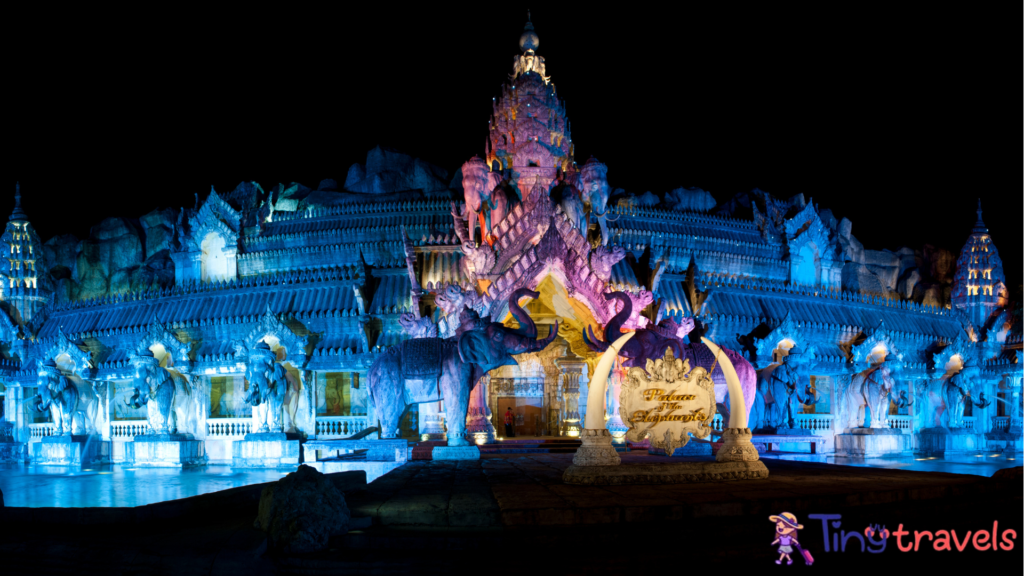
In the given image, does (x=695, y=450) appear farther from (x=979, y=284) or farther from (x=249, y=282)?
(x=979, y=284)

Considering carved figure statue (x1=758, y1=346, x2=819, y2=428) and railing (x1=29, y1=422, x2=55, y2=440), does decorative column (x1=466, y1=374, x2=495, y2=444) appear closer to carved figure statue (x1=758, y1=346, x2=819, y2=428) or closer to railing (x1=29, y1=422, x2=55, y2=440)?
carved figure statue (x1=758, y1=346, x2=819, y2=428)

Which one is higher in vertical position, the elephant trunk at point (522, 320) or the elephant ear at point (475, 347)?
the elephant trunk at point (522, 320)

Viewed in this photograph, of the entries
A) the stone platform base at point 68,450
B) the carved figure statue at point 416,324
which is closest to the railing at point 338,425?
the carved figure statue at point 416,324

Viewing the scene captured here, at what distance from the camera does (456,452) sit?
753 inches

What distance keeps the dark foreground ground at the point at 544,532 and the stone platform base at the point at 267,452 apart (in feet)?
44.4

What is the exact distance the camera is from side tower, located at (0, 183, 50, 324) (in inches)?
1364

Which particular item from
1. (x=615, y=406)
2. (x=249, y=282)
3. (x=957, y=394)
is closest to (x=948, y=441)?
(x=957, y=394)

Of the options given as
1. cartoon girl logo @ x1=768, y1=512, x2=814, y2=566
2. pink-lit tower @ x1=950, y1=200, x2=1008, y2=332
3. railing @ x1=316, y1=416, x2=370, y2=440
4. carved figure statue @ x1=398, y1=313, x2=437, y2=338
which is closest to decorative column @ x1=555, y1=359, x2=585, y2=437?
carved figure statue @ x1=398, y1=313, x2=437, y2=338

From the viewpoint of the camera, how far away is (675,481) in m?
12.9

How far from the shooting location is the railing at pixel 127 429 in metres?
29.1

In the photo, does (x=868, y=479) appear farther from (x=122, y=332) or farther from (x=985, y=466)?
(x=122, y=332)

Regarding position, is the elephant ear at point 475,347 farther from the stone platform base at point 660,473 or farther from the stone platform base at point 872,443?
the stone platform base at point 872,443

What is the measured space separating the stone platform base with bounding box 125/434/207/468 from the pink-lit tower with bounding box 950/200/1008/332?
26.8 m

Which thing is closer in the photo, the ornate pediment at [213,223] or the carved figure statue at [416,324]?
the carved figure statue at [416,324]
